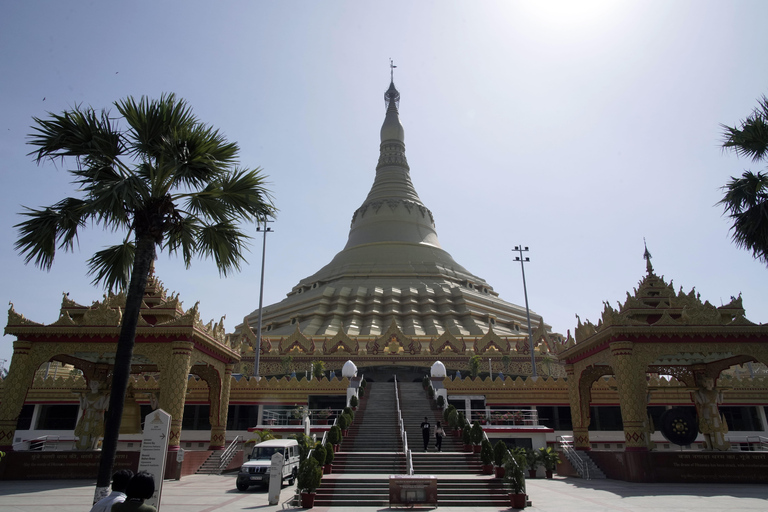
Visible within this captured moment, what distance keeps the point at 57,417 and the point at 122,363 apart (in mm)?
20298

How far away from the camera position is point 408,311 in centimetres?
4134

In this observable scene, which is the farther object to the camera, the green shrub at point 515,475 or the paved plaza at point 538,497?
the green shrub at point 515,475

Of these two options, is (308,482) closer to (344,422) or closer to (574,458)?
(344,422)

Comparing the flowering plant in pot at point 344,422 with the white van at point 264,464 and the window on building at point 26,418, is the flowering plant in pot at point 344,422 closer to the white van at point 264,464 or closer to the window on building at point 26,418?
the white van at point 264,464

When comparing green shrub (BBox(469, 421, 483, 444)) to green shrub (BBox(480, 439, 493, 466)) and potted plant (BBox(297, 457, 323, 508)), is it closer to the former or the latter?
green shrub (BBox(480, 439, 493, 466))

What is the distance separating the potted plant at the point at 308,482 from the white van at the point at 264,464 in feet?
10.4

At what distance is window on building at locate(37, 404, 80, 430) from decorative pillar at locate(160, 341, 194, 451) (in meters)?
12.8

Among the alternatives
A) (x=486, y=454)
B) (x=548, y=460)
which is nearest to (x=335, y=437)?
(x=486, y=454)

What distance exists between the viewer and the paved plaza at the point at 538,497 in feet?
36.1

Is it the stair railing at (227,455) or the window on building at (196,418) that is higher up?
the window on building at (196,418)

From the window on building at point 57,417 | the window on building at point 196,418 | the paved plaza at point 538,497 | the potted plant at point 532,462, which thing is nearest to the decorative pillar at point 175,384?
the paved plaza at point 538,497

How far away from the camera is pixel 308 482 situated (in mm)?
11797

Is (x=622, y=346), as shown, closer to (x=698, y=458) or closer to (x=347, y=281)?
(x=698, y=458)

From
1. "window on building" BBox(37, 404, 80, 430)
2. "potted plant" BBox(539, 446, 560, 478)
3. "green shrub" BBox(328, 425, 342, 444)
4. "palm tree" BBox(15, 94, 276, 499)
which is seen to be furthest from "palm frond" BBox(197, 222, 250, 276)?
"window on building" BBox(37, 404, 80, 430)
